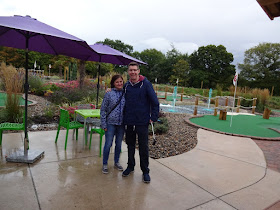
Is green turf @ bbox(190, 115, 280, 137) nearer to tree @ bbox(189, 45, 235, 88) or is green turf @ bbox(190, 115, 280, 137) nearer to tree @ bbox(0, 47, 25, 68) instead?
tree @ bbox(189, 45, 235, 88)

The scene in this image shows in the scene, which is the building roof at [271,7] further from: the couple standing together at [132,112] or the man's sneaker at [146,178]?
the man's sneaker at [146,178]

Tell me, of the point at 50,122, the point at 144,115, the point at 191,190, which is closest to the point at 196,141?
the point at 191,190

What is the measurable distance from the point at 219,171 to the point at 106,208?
2.13 meters

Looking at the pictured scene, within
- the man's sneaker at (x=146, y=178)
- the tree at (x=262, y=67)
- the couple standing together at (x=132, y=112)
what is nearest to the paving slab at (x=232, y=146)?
the man's sneaker at (x=146, y=178)

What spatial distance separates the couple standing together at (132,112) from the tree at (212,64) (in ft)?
108

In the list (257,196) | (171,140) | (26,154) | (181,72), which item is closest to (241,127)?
(171,140)

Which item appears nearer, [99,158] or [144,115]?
[144,115]

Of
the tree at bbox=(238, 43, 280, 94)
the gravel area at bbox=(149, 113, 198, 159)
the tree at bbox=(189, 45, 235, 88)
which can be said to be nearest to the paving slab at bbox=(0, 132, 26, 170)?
the gravel area at bbox=(149, 113, 198, 159)

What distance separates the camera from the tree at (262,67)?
30.7 metres

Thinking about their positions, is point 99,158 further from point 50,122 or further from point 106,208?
point 50,122

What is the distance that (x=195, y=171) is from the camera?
338 cm

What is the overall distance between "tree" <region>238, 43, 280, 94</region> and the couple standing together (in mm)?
32740

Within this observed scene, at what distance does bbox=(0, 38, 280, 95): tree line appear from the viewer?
97.4ft

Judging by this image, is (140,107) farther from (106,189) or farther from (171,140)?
(171,140)
